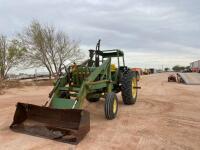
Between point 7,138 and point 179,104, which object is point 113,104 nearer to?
point 7,138

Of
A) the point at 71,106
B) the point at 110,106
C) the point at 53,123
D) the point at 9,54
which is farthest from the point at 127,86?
the point at 9,54

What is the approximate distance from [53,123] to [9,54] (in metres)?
17.3

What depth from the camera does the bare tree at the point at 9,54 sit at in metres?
20.8

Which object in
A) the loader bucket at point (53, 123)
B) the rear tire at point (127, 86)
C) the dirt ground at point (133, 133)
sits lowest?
the dirt ground at point (133, 133)

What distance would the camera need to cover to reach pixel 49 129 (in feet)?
16.8

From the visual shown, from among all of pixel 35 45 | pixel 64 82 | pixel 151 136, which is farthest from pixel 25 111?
pixel 35 45

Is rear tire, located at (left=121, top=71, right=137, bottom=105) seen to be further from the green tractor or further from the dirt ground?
the dirt ground

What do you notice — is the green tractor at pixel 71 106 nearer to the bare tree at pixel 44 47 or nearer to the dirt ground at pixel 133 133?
the dirt ground at pixel 133 133

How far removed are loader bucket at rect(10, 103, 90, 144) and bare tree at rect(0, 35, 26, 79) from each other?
53.3 feet

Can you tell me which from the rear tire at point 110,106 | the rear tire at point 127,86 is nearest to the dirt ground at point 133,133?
the rear tire at point 110,106

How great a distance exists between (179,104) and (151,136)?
13.6 feet

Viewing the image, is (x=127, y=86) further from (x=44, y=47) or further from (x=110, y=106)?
(x=44, y=47)

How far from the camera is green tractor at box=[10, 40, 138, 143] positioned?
16.1ft

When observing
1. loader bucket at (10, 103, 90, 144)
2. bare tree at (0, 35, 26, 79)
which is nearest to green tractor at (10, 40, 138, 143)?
loader bucket at (10, 103, 90, 144)
